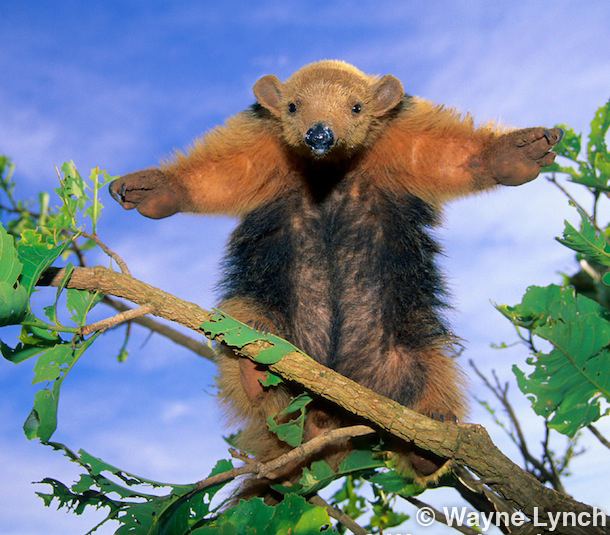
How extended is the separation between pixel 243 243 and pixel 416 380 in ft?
4.30

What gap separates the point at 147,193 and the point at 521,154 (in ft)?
6.96

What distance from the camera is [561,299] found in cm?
306

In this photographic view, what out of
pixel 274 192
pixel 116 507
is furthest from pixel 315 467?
pixel 274 192

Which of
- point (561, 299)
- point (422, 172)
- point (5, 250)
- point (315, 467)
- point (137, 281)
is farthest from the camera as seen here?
point (422, 172)

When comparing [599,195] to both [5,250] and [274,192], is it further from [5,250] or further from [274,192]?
[5,250]

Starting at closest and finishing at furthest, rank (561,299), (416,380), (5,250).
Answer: (5,250)
(561,299)
(416,380)

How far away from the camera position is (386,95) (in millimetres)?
4152

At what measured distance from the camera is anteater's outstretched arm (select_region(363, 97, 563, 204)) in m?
3.86

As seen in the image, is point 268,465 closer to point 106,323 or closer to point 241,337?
point 241,337

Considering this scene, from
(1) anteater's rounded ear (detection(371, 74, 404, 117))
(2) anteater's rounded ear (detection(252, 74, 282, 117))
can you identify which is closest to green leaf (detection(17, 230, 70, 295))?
(2) anteater's rounded ear (detection(252, 74, 282, 117))

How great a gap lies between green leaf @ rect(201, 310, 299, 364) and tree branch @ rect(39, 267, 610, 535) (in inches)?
1.1

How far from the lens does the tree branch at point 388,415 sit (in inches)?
113
